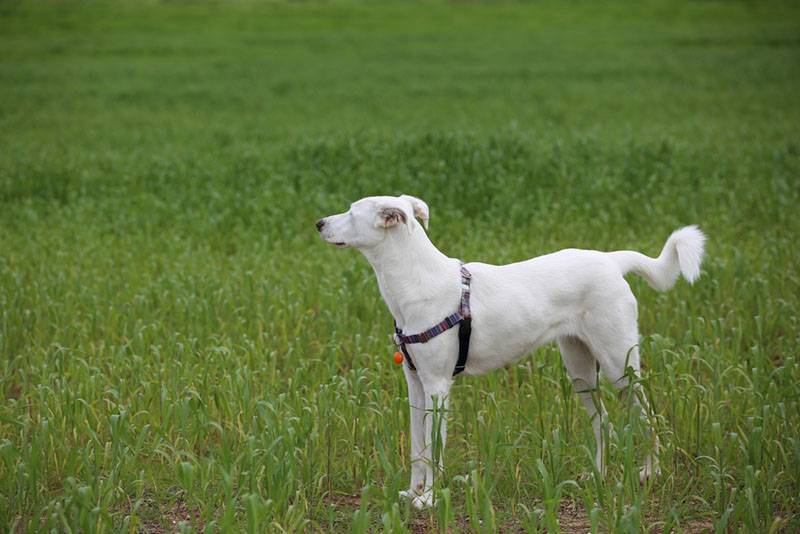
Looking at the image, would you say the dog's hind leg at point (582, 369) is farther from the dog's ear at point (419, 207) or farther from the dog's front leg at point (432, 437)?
the dog's ear at point (419, 207)

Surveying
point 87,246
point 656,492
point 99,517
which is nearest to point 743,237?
point 656,492

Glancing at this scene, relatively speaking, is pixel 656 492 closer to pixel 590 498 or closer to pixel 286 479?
pixel 590 498

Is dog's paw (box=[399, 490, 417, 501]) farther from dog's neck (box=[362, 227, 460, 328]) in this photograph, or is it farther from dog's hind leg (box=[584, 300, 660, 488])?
dog's hind leg (box=[584, 300, 660, 488])

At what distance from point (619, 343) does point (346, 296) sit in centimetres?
360

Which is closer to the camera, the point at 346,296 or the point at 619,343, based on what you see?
the point at 619,343

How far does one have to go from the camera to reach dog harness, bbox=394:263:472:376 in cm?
507

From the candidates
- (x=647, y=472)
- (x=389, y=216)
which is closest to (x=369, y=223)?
(x=389, y=216)

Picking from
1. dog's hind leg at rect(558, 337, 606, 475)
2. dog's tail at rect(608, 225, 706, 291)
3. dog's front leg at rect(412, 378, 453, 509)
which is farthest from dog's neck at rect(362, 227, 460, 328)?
dog's tail at rect(608, 225, 706, 291)

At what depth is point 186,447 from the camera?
5574mm

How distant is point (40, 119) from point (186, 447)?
19339 millimetres

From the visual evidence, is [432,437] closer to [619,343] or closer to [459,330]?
[459,330]

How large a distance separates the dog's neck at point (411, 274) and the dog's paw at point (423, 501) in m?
0.94

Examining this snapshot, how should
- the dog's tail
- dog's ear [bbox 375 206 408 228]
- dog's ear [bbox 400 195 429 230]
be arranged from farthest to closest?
1. the dog's tail
2. dog's ear [bbox 400 195 429 230]
3. dog's ear [bbox 375 206 408 228]

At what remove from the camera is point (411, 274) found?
201 inches
